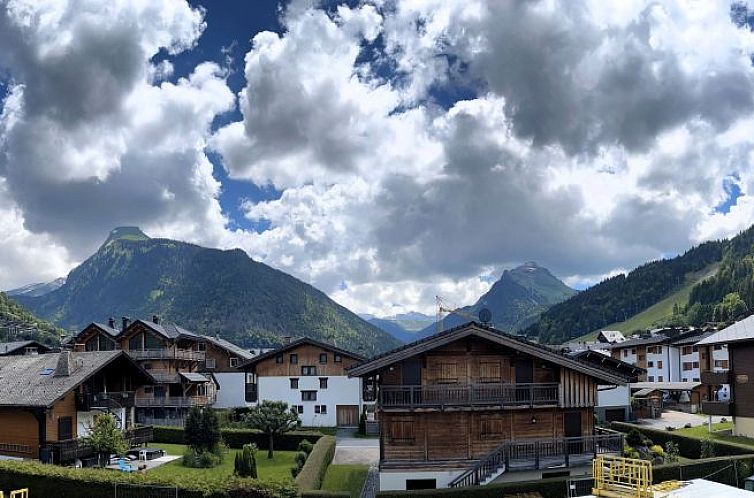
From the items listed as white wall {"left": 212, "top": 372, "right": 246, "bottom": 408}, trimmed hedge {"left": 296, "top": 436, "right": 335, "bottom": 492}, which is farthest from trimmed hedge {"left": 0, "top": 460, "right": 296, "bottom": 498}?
white wall {"left": 212, "top": 372, "right": 246, "bottom": 408}

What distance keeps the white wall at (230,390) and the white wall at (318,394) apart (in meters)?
10.2

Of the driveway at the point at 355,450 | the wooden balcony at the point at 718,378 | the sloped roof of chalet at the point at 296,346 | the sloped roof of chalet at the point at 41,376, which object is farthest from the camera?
the sloped roof of chalet at the point at 296,346

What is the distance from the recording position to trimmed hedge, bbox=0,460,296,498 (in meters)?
26.9

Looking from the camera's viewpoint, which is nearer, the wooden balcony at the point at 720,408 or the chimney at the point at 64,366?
the chimney at the point at 64,366

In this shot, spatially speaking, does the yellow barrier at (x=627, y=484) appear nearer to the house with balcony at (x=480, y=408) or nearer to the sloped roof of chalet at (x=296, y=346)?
the house with balcony at (x=480, y=408)

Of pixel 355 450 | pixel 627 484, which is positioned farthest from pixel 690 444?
pixel 355 450

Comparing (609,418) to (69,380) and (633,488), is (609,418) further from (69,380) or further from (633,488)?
(69,380)

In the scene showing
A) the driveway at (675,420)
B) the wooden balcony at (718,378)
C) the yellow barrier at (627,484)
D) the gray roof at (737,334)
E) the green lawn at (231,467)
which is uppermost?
the gray roof at (737,334)

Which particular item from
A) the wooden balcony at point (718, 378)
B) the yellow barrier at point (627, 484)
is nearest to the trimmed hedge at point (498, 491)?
the yellow barrier at point (627, 484)

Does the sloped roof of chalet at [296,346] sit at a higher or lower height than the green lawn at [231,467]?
higher

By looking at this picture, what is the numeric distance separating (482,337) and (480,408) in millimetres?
3714

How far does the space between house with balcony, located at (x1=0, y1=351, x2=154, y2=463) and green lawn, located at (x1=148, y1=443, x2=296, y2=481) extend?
426 centimetres

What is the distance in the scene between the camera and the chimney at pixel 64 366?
43.2 meters

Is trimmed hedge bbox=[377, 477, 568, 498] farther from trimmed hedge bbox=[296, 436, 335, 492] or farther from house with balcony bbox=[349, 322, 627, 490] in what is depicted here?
trimmed hedge bbox=[296, 436, 335, 492]
